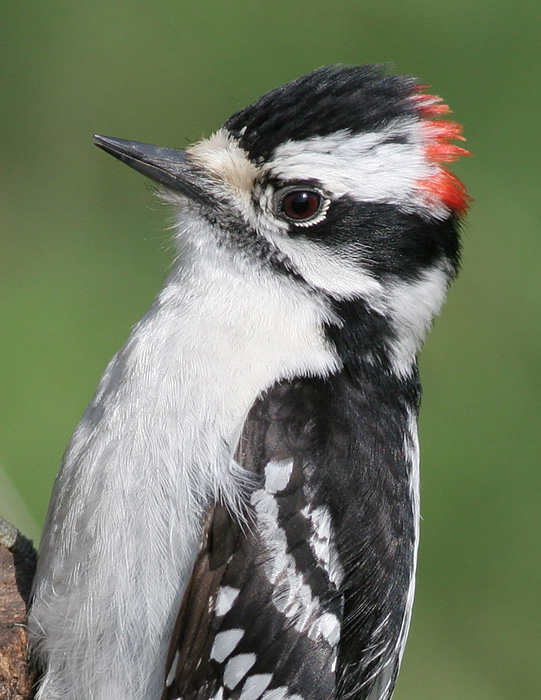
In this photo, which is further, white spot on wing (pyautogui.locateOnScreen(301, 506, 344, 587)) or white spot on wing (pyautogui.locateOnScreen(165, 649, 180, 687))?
white spot on wing (pyautogui.locateOnScreen(301, 506, 344, 587))

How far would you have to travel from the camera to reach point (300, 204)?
12.5 feet

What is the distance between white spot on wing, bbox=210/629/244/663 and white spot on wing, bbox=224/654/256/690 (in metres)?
0.03

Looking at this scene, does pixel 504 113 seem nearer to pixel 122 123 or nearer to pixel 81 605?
pixel 122 123

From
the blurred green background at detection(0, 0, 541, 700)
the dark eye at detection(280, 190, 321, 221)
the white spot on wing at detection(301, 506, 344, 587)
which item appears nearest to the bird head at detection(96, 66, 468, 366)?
the dark eye at detection(280, 190, 321, 221)

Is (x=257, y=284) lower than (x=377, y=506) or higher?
higher

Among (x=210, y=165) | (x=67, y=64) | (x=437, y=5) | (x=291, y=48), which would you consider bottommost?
(x=210, y=165)

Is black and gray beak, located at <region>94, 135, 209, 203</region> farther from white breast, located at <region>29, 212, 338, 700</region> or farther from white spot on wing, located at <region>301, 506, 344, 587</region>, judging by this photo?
white spot on wing, located at <region>301, 506, 344, 587</region>

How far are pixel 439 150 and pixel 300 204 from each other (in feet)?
1.78

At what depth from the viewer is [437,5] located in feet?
31.3

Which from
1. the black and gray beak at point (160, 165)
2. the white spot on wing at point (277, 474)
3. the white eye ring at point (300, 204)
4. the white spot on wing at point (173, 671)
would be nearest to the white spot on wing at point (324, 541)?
the white spot on wing at point (277, 474)

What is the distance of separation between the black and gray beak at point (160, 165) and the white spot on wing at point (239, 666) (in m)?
1.54

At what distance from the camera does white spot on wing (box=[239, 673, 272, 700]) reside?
3568 mm

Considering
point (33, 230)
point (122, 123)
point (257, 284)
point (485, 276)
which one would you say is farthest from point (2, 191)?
point (257, 284)

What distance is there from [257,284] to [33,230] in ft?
17.0
